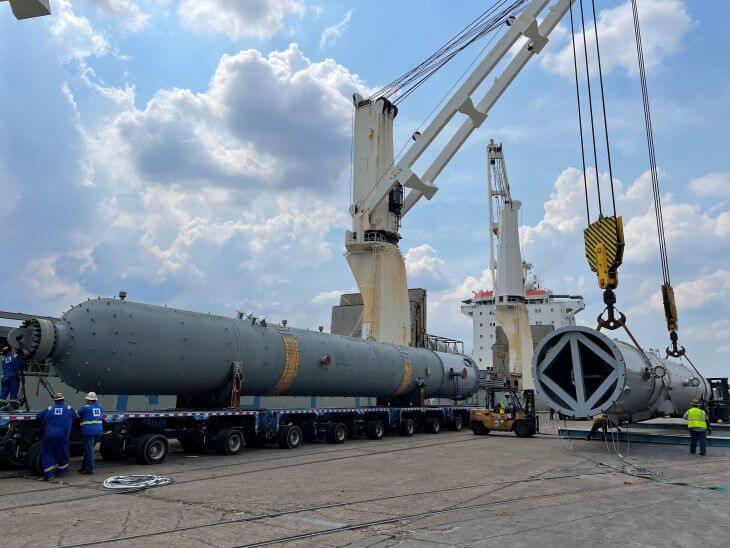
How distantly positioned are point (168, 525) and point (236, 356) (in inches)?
325

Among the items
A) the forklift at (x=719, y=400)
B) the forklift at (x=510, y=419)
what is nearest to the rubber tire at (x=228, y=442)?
the forklift at (x=510, y=419)

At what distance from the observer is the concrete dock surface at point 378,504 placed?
6.84m

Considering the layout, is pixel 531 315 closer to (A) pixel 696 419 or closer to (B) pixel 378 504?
(A) pixel 696 419

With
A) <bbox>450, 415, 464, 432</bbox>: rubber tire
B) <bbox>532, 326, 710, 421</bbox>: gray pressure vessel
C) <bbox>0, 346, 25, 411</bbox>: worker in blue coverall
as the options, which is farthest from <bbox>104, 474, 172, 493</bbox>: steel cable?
<bbox>450, 415, 464, 432</bbox>: rubber tire

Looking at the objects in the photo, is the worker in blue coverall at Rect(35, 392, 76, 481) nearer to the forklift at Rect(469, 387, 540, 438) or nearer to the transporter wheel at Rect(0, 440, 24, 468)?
the transporter wheel at Rect(0, 440, 24, 468)

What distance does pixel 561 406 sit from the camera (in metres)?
14.9

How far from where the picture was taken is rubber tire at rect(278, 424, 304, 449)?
17.0 m

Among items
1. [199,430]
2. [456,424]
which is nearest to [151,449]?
[199,430]

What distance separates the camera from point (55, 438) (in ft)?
35.6

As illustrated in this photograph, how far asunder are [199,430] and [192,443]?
0.56 meters

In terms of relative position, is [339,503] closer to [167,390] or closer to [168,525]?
[168,525]

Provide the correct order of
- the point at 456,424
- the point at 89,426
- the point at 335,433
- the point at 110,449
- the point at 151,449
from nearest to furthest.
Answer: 1. the point at 89,426
2. the point at 151,449
3. the point at 110,449
4. the point at 335,433
5. the point at 456,424

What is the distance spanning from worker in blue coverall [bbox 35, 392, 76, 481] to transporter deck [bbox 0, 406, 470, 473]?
407 millimetres

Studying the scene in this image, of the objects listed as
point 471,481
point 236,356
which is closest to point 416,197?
point 236,356
